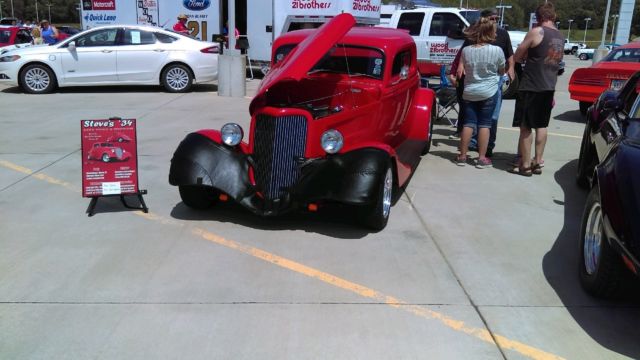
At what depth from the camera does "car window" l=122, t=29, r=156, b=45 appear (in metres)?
12.9

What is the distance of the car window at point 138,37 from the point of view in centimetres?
1291

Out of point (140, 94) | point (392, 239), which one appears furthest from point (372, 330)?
point (140, 94)

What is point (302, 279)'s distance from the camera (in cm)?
398

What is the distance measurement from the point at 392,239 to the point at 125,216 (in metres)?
2.50

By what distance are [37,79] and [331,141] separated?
10766mm

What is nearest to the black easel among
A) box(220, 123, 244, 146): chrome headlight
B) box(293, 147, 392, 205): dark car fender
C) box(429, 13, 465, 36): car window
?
box(220, 123, 244, 146): chrome headlight

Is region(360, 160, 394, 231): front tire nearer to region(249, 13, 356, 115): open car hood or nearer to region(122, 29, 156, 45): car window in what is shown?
region(249, 13, 356, 115): open car hood

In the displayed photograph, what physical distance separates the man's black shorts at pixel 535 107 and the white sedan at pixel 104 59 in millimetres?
8787

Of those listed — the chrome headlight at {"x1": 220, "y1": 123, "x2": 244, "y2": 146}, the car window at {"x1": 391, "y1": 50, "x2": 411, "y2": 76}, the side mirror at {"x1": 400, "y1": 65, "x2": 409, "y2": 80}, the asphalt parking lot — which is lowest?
the asphalt parking lot

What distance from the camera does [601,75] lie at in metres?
10.1

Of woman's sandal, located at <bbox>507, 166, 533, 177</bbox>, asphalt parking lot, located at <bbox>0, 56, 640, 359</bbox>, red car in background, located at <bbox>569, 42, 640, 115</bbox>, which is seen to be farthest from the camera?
red car in background, located at <bbox>569, 42, 640, 115</bbox>

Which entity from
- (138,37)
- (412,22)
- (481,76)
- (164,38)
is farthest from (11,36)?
(481,76)

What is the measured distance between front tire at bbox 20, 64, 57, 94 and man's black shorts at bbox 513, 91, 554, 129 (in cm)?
1084

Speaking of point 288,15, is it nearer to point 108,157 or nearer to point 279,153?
point 108,157
